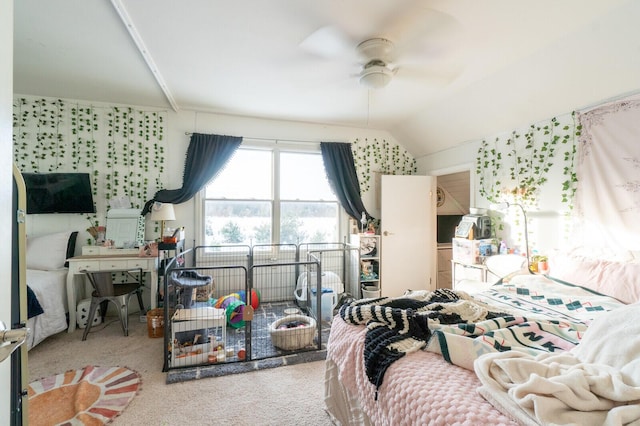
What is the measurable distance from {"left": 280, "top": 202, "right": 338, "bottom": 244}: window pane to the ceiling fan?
7.22 ft

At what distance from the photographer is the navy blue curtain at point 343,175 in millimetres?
4273

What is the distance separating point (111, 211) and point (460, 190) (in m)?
5.19

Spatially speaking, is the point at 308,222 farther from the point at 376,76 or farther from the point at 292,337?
the point at 376,76

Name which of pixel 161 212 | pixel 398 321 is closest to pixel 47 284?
pixel 161 212

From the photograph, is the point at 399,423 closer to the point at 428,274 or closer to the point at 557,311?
the point at 557,311

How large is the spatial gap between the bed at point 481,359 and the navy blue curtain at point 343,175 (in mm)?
2557

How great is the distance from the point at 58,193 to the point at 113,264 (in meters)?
1.21

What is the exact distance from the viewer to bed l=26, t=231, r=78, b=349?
8.24 ft

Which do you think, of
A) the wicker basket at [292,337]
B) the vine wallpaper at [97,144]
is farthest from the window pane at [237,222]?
the wicker basket at [292,337]

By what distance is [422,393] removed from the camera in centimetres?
97

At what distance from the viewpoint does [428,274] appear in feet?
14.3

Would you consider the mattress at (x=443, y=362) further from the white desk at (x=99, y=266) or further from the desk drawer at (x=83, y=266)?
the desk drawer at (x=83, y=266)

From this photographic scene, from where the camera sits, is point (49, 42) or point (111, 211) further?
point (111, 211)

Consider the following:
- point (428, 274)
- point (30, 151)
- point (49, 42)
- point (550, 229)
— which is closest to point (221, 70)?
point (49, 42)
